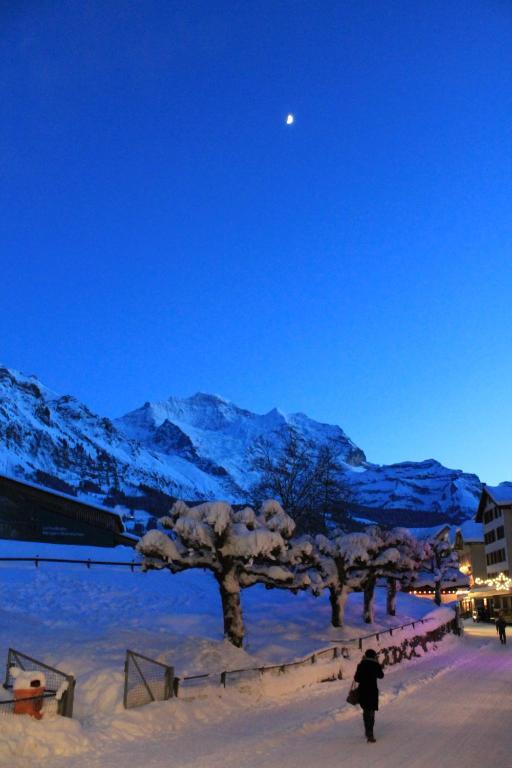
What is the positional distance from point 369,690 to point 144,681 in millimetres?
5207

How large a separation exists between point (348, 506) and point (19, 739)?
43254 mm

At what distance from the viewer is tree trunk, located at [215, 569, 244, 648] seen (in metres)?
22.0

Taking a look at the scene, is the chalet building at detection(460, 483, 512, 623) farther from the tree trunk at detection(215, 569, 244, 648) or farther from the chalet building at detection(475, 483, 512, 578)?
the tree trunk at detection(215, 569, 244, 648)

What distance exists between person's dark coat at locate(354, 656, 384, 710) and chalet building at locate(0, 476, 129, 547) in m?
32.1

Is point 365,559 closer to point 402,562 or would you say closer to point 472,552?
point 402,562

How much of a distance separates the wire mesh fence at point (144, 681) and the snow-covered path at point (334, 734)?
1.82ft

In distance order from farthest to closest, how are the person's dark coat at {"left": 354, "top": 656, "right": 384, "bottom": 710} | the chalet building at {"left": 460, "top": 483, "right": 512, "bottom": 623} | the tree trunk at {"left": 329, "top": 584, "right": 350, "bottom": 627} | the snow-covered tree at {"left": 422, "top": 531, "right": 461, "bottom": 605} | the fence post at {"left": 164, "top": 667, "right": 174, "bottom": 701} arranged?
the chalet building at {"left": 460, "top": 483, "right": 512, "bottom": 623} < the snow-covered tree at {"left": 422, "top": 531, "right": 461, "bottom": 605} < the tree trunk at {"left": 329, "top": 584, "right": 350, "bottom": 627} < the fence post at {"left": 164, "top": 667, "right": 174, "bottom": 701} < the person's dark coat at {"left": 354, "top": 656, "right": 384, "bottom": 710}

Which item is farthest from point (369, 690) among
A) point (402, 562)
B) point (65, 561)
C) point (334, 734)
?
point (65, 561)

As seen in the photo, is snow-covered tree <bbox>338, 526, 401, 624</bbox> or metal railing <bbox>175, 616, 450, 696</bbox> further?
snow-covered tree <bbox>338, 526, 401, 624</bbox>

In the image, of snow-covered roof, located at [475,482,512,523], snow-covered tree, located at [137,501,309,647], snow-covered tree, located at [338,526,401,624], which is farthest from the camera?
snow-covered roof, located at [475,482,512,523]

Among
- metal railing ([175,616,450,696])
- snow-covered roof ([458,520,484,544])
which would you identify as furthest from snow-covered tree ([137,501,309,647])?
snow-covered roof ([458,520,484,544])

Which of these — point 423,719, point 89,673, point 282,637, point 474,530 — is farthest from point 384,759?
point 474,530

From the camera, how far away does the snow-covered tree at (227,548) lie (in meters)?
21.5

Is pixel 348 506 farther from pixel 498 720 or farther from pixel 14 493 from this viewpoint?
pixel 498 720
